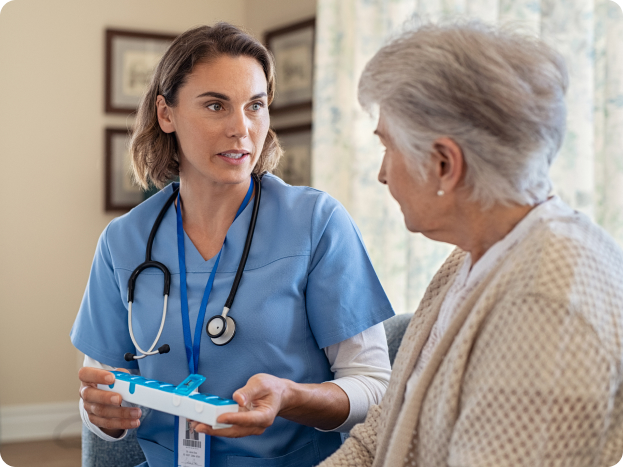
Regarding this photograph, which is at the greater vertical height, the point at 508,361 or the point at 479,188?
the point at 479,188

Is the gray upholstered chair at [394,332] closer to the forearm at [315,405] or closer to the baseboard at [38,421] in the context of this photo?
the forearm at [315,405]

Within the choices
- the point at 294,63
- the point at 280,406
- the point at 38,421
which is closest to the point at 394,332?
the point at 280,406

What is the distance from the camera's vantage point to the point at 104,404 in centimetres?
132

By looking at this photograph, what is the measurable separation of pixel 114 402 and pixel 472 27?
92 cm

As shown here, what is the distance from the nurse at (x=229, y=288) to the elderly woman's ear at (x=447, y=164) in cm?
53

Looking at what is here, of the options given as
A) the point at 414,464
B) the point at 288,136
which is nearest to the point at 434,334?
Result: the point at 414,464

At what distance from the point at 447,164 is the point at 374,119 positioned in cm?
21

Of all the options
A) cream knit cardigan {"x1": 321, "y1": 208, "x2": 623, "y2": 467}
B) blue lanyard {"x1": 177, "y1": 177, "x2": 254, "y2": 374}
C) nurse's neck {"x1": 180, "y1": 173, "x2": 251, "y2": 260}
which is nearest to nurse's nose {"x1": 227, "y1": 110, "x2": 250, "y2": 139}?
nurse's neck {"x1": 180, "y1": 173, "x2": 251, "y2": 260}

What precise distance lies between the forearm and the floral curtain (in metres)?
0.71

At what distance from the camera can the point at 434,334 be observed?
1060 mm

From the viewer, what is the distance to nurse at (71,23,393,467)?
1382 mm

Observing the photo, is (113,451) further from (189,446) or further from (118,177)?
(118,177)

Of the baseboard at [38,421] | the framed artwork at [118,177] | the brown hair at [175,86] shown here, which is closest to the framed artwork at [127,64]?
the framed artwork at [118,177]

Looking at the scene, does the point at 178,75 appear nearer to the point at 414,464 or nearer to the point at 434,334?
the point at 434,334
